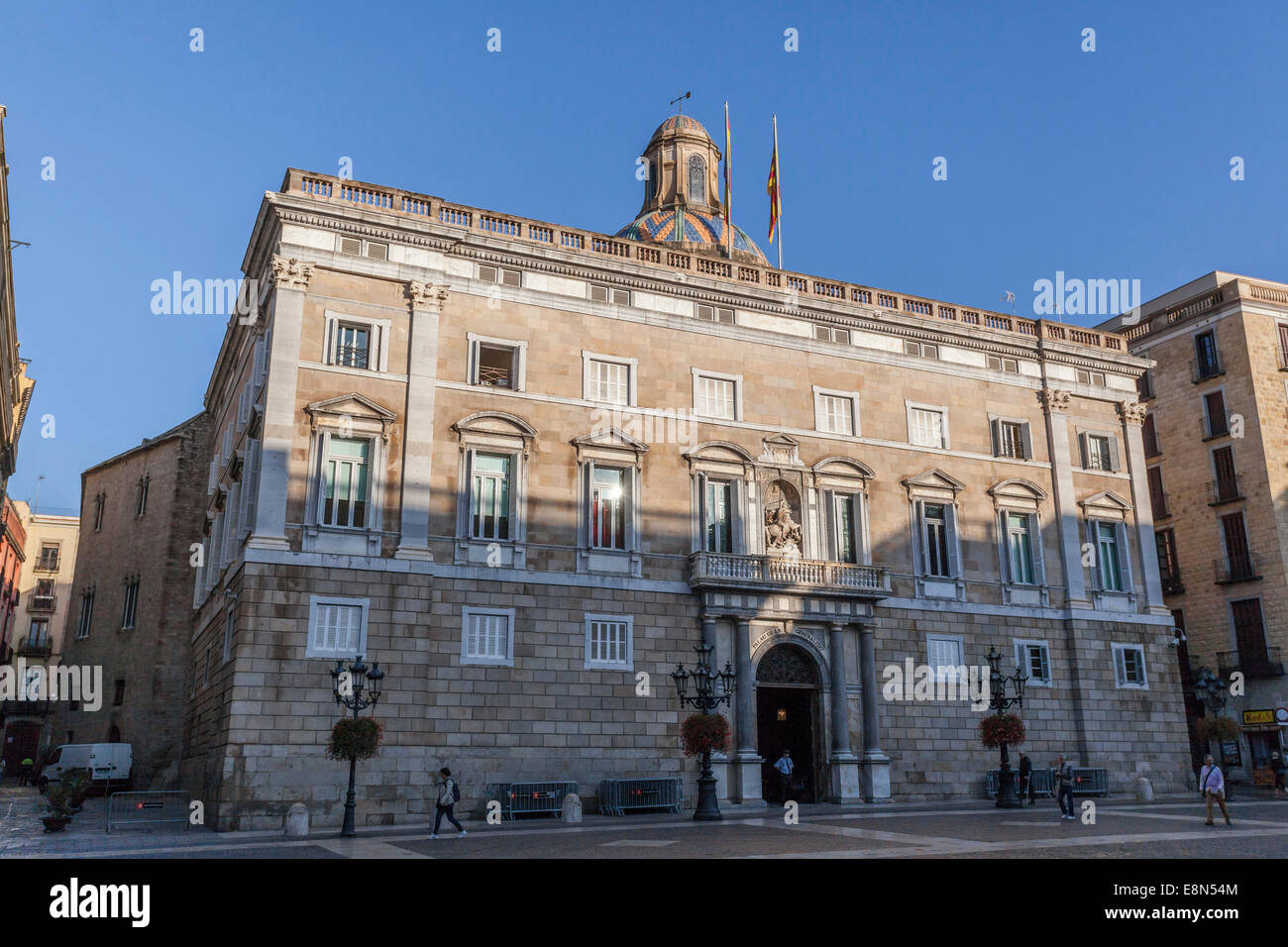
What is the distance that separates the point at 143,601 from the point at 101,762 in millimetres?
6590

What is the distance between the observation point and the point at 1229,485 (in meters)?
44.4

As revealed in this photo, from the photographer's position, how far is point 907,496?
34250 mm

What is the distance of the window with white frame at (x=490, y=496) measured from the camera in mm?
28516

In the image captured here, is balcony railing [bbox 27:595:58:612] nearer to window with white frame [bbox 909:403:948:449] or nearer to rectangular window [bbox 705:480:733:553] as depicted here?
rectangular window [bbox 705:480:733:553]

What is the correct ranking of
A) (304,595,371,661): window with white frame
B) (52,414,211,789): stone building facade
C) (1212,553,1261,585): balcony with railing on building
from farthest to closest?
(1212,553,1261,585): balcony with railing on building → (52,414,211,789): stone building facade → (304,595,371,661): window with white frame

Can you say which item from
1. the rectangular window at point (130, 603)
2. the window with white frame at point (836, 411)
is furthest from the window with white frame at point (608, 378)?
the rectangular window at point (130, 603)

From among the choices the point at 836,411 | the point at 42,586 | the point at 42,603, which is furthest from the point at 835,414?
the point at 42,586

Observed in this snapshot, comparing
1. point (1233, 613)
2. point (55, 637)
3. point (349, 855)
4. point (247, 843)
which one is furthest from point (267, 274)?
point (55, 637)

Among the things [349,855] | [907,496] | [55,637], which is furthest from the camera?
[55,637]

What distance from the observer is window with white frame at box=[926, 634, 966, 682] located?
33.2 metres

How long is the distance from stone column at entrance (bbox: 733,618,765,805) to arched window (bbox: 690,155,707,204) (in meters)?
30.2

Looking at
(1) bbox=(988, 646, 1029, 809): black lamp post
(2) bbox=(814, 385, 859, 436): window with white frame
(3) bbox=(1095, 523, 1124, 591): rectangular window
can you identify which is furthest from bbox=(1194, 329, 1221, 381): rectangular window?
(1) bbox=(988, 646, 1029, 809): black lamp post
